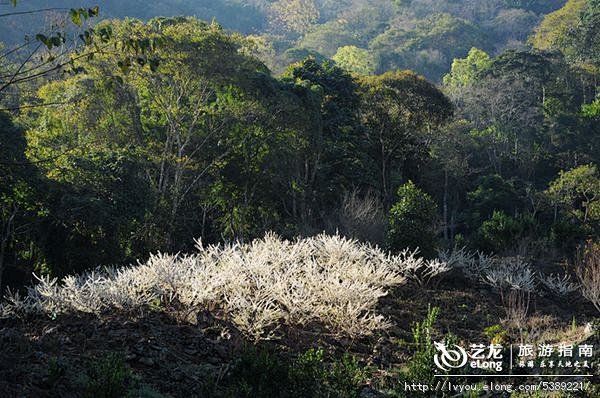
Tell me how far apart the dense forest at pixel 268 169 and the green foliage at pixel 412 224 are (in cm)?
3

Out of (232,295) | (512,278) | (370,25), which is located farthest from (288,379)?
(370,25)

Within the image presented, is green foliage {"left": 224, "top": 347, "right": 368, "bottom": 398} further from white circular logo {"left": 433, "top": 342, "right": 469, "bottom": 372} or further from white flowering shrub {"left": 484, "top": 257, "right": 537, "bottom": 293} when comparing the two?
white flowering shrub {"left": 484, "top": 257, "right": 537, "bottom": 293}

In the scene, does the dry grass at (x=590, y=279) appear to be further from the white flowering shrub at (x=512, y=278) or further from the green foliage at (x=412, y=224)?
the green foliage at (x=412, y=224)

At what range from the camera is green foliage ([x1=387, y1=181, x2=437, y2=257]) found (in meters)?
12.0

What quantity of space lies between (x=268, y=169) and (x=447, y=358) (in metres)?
12.8

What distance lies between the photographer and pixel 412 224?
39.4 ft

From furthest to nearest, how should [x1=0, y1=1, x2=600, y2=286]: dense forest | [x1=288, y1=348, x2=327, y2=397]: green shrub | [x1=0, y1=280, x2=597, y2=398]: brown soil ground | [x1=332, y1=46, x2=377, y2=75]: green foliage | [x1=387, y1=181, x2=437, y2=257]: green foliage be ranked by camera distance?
[x1=332, y1=46, x2=377, y2=75]: green foliage → [x1=0, y1=1, x2=600, y2=286]: dense forest → [x1=387, y1=181, x2=437, y2=257]: green foliage → [x1=288, y1=348, x2=327, y2=397]: green shrub → [x1=0, y1=280, x2=597, y2=398]: brown soil ground

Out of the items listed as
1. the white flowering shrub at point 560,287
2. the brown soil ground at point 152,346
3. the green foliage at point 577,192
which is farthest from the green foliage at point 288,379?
the green foliage at point 577,192

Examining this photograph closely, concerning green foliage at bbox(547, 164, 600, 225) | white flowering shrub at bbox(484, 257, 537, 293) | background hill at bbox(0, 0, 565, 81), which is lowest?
green foliage at bbox(547, 164, 600, 225)

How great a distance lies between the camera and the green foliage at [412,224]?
12.0 meters

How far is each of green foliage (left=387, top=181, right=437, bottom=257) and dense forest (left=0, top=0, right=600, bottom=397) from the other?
33 millimetres

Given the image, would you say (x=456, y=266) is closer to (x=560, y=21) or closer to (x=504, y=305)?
(x=504, y=305)

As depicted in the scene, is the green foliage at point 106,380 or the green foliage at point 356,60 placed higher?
the green foliage at point 356,60

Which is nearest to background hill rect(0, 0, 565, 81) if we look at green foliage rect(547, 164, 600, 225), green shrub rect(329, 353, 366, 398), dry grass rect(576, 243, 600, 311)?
green foliage rect(547, 164, 600, 225)
